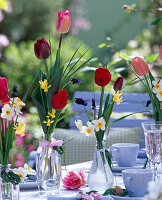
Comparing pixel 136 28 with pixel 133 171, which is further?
pixel 136 28

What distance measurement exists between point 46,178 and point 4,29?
8.43 meters

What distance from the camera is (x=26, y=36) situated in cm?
980

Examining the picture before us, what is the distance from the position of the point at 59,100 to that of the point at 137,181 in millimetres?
328

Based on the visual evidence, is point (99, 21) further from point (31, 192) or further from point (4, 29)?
point (31, 192)

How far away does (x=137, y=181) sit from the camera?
1.22 metres

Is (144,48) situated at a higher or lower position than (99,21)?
lower

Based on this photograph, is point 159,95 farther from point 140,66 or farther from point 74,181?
point 74,181

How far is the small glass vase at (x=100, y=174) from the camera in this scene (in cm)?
134

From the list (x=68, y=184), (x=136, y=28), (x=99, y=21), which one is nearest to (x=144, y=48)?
(x=136, y=28)

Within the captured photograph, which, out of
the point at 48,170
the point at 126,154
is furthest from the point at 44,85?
the point at 126,154

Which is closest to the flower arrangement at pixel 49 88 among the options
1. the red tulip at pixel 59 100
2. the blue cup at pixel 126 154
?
the red tulip at pixel 59 100

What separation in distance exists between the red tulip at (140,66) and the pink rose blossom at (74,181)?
400 millimetres

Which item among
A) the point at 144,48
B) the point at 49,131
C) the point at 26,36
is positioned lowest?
the point at 49,131

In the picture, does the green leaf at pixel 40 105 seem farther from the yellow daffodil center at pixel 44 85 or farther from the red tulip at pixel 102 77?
the red tulip at pixel 102 77
